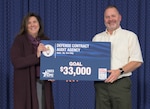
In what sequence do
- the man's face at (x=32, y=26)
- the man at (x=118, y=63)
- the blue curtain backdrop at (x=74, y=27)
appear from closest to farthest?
1. the man at (x=118, y=63)
2. the man's face at (x=32, y=26)
3. the blue curtain backdrop at (x=74, y=27)

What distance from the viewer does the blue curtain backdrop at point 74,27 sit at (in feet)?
12.9

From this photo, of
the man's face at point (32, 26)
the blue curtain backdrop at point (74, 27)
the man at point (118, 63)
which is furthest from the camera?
the blue curtain backdrop at point (74, 27)

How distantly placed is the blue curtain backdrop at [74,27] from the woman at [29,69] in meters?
1.17

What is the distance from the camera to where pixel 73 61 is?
2.76m

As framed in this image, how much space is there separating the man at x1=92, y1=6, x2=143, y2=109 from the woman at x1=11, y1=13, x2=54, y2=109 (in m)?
0.52

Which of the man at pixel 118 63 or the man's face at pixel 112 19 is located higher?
the man's face at pixel 112 19

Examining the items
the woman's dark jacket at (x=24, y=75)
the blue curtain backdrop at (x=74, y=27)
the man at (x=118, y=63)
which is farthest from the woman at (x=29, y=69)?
the blue curtain backdrop at (x=74, y=27)

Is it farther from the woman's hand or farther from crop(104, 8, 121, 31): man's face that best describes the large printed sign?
crop(104, 8, 121, 31): man's face

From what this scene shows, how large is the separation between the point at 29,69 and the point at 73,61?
0.38 m

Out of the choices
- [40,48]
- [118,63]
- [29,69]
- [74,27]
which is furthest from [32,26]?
[74,27]

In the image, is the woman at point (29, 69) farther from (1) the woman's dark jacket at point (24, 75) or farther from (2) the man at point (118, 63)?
(2) the man at point (118, 63)

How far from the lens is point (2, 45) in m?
4.05

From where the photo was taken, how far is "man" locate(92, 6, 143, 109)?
8.82 feet

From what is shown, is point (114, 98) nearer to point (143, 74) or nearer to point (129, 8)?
point (143, 74)
